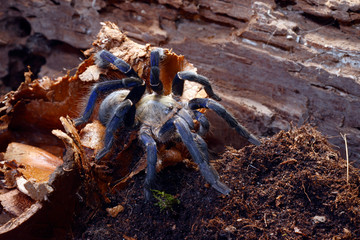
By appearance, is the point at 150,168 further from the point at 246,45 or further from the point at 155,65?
the point at 246,45

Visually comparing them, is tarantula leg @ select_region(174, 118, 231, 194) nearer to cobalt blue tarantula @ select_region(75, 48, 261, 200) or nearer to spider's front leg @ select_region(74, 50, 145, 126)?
cobalt blue tarantula @ select_region(75, 48, 261, 200)

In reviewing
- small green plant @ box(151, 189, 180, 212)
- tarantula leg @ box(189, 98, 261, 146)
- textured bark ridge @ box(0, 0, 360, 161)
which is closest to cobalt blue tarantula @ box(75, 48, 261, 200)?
tarantula leg @ box(189, 98, 261, 146)

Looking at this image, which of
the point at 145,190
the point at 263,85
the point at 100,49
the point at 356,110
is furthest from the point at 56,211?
the point at 356,110

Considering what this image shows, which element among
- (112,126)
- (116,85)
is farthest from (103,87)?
(112,126)

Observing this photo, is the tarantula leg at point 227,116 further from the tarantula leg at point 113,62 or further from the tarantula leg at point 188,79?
the tarantula leg at point 113,62

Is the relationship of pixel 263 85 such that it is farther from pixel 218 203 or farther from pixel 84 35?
pixel 84 35

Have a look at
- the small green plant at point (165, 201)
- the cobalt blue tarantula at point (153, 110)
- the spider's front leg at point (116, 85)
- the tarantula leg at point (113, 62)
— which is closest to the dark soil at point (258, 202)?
the small green plant at point (165, 201)
